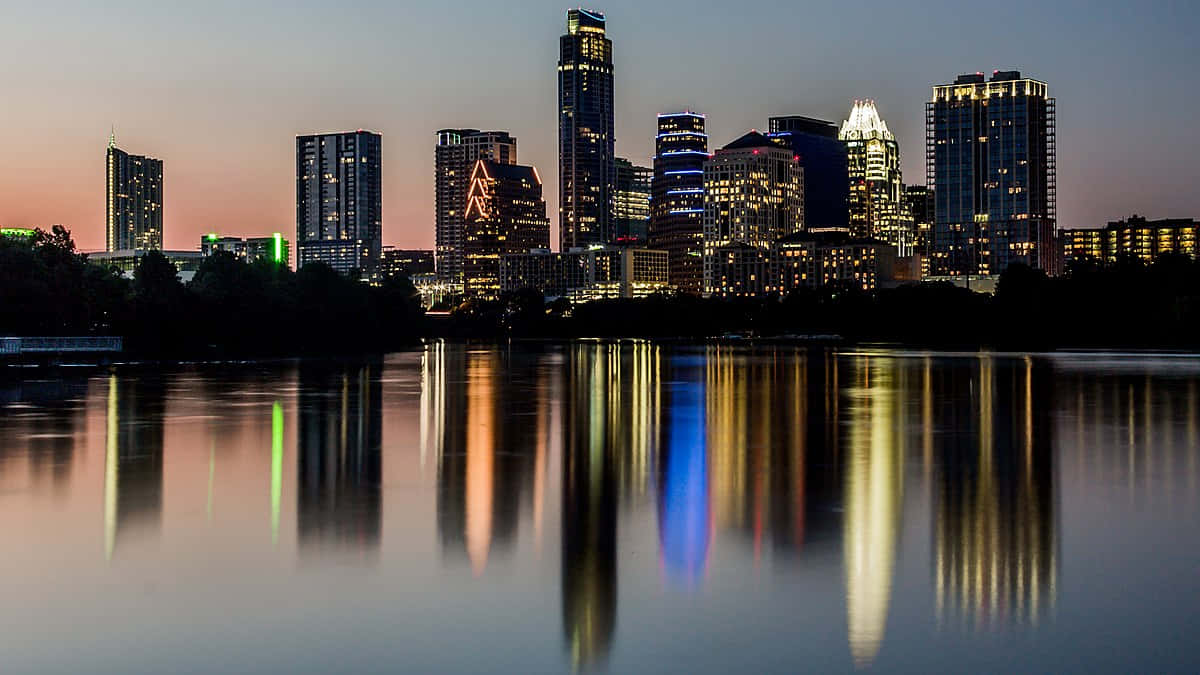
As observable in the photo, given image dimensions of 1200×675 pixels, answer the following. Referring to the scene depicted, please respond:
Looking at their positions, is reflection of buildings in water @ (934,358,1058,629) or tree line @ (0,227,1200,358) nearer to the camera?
reflection of buildings in water @ (934,358,1058,629)

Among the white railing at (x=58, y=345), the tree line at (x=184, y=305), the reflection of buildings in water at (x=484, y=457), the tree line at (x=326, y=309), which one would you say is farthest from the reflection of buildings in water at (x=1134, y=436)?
the tree line at (x=184, y=305)

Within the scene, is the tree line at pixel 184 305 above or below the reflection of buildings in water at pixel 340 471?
above

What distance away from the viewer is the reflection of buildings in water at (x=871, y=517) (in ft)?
41.2

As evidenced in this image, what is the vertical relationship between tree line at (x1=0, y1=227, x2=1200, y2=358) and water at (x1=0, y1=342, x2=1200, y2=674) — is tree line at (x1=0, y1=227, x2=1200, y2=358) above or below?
above

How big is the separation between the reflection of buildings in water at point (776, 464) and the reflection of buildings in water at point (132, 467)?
333 inches

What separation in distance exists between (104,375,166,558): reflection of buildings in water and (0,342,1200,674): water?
12cm

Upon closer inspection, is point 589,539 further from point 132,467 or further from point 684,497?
point 132,467

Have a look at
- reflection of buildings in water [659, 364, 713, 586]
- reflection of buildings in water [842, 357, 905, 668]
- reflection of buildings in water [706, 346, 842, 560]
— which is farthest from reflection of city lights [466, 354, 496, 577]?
reflection of buildings in water [842, 357, 905, 668]

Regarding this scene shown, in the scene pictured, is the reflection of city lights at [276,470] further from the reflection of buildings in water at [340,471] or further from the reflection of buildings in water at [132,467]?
the reflection of buildings in water at [132,467]

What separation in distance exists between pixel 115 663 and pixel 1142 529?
44.7 feet

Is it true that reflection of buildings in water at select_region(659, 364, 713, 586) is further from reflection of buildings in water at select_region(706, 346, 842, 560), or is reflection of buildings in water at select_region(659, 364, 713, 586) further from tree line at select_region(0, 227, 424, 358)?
tree line at select_region(0, 227, 424, 358)

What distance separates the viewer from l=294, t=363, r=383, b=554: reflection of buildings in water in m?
17.4

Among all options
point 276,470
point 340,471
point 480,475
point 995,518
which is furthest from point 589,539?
point 276,470

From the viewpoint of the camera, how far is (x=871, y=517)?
730 inches
